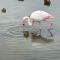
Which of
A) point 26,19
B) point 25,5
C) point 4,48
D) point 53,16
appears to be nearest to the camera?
point 4,48

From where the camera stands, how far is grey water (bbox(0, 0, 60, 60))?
2496 millimetres

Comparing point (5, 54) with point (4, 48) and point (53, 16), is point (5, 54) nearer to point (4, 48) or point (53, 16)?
point (4, 48)

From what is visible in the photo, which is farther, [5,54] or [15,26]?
[15,26]

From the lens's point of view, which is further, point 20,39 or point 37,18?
point 37,18

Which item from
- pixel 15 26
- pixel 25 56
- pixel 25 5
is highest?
pixel 25 5

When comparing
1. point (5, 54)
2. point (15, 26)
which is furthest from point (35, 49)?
point (15, 26)

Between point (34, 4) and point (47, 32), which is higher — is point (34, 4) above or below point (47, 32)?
above

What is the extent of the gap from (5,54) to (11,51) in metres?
0.09

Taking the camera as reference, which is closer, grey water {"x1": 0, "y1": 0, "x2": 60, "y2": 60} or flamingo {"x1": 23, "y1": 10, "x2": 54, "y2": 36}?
grey water {"x1": 0, "y1": 0, "x2": 60, "y2": 60}

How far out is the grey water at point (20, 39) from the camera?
2.50 metres

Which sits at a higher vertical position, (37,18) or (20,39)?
(37,18)

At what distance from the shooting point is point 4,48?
2668 millimetres

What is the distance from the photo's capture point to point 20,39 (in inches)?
113

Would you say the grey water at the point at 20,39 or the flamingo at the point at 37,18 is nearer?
the grey water at the point at 20,39
